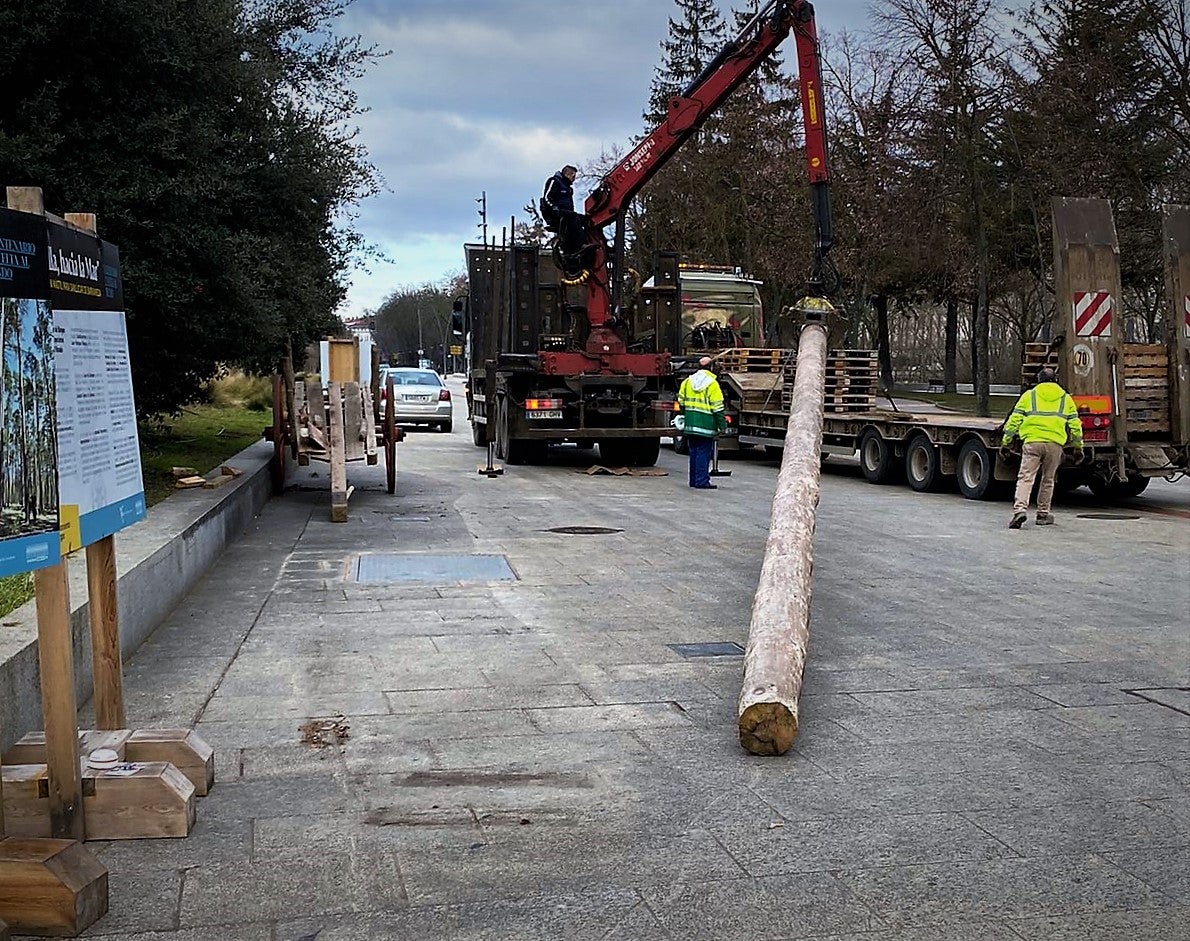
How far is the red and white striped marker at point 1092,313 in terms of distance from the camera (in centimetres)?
1472

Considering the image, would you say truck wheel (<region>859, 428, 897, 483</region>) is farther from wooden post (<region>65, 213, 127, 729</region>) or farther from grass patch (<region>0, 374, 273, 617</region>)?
wooden post (<region>65, 213, 127, 729</region>)

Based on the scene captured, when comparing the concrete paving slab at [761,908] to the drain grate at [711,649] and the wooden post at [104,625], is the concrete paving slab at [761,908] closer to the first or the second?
the wooden post at [104,625]

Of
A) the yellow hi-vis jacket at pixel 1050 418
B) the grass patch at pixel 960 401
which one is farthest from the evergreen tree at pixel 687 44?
the yellow hi-vis jacket at pixel 1050 418

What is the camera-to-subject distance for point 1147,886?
421cm

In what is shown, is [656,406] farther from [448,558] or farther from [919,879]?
[919,879]

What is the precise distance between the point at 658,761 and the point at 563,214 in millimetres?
15713

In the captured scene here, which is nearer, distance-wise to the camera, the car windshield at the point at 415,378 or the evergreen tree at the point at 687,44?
the car windshield at the point at 415,378

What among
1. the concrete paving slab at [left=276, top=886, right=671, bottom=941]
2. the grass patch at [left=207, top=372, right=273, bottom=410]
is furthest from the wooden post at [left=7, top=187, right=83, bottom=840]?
the grass patch at [left=207, top=372, right=273, bottom=410]

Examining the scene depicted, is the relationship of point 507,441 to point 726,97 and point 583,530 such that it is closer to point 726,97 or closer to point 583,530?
point 726,97

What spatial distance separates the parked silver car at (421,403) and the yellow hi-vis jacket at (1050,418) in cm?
1959

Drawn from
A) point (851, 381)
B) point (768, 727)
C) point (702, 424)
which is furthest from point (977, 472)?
point (768, 727)

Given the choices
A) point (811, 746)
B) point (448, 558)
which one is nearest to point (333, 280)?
point (448, 558)

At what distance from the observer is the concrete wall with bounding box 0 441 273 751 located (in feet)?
17.8

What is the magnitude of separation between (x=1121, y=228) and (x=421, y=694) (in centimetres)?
2452
